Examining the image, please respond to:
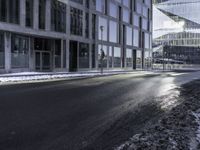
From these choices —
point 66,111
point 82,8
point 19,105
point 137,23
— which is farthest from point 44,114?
point 137,23

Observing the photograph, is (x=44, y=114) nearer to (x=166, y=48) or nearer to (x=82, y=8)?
(x=82, y=8)

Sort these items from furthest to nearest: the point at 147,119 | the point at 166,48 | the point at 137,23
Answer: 1. the point at 166,48
2. the point at 137,23
3. the point at 147,119

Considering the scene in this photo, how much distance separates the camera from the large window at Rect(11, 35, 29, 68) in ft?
123

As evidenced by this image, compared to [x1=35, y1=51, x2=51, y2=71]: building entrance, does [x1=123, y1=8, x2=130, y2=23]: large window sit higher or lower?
higher

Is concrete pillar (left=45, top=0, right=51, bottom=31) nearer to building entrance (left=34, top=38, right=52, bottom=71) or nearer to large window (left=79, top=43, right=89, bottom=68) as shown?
building entrance (left=34, top=38, right=52, bottom=71)

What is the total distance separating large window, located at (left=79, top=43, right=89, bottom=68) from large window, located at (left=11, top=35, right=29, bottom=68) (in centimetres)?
1201

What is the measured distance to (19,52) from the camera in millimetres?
38344

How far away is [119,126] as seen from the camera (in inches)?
353

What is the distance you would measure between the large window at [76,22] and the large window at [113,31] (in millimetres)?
13146

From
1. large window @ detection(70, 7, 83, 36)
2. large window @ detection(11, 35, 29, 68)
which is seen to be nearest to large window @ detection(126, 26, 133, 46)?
large window @ detection(70, 7, 83, 36)

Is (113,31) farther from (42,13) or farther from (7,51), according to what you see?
(7,51)

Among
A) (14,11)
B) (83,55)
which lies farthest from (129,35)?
(14,11)

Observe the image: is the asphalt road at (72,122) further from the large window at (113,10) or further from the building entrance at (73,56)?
the large window at (113,10)

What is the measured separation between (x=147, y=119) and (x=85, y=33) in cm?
4309
